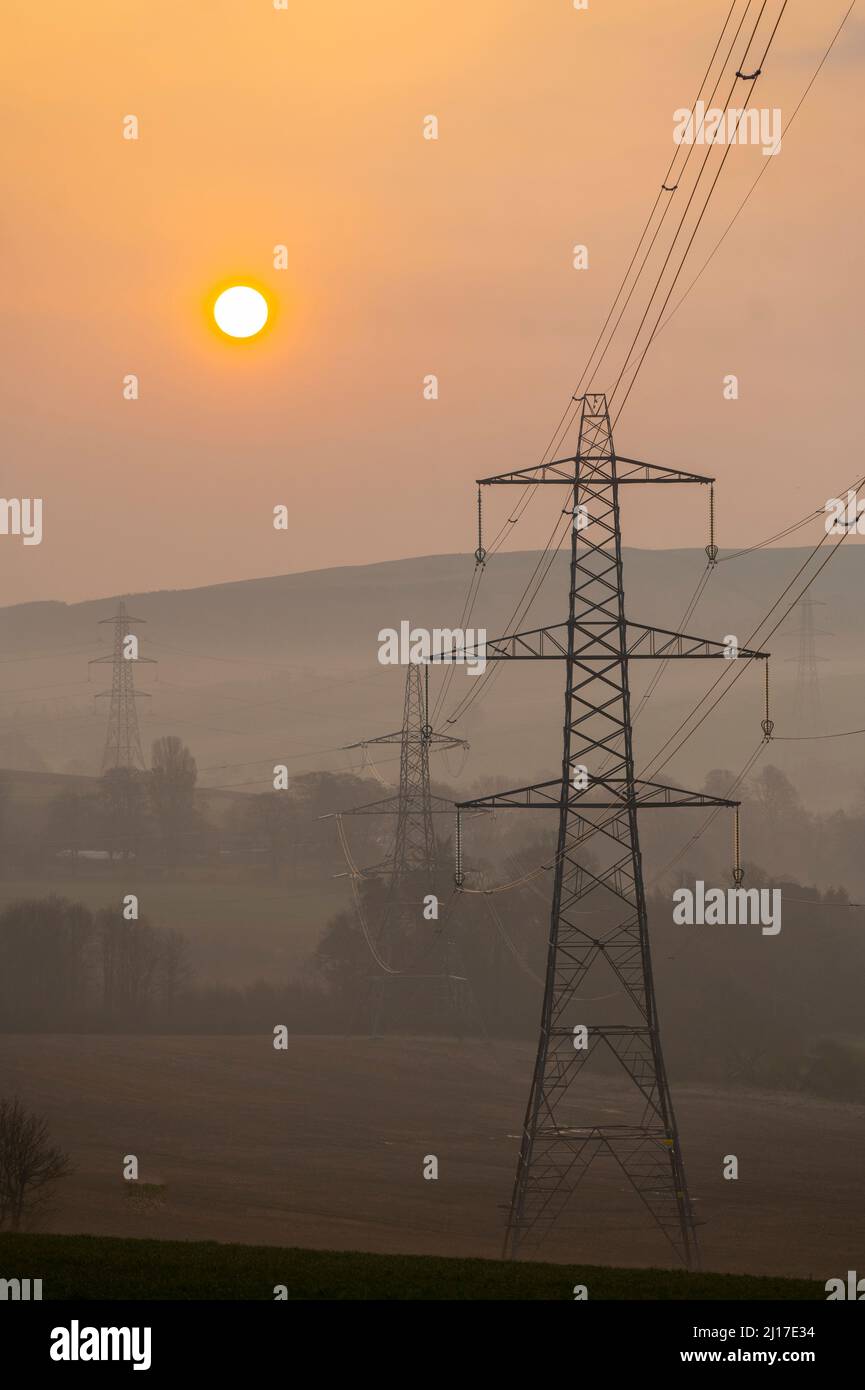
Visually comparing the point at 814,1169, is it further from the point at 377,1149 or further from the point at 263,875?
the point at 263,875

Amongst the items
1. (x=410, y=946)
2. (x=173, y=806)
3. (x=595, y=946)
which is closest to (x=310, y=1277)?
(x=595, y=946)

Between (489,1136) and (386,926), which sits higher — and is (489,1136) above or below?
below

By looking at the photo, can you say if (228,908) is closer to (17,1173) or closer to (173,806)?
(173,806)

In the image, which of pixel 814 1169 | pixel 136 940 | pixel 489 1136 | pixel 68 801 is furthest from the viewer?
pixel 68 801

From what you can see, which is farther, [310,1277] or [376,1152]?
[376,1152]

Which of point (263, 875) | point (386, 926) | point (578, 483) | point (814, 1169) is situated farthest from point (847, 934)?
point (578, 483)

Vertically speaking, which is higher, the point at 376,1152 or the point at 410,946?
the point at 410,946

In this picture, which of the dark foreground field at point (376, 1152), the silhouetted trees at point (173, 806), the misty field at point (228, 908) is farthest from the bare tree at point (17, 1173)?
the silhouetted trees at point (173, 806)
